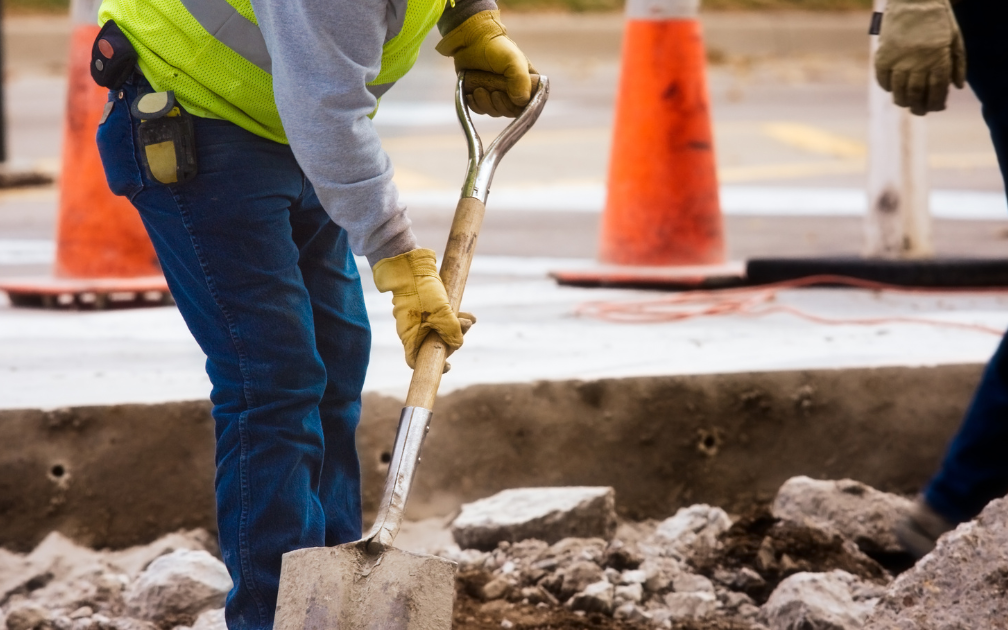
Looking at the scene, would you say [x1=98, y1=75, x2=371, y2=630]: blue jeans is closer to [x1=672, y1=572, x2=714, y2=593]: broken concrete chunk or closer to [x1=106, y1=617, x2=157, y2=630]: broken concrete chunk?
[x1=106, y1=617, x2=157, y2=630]: broken concrete chunk

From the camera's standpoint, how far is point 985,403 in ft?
8.44

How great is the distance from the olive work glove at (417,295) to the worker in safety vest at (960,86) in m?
1.09

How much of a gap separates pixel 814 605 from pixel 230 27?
1.51m

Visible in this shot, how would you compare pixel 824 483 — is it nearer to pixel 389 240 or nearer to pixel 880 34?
pixel 880 34

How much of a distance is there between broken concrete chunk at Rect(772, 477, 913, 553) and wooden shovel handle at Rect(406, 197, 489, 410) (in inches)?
46.6

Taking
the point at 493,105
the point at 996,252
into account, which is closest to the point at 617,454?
the point at 493,105

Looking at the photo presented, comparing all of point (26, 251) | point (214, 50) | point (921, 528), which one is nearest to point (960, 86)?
point (921, 528)

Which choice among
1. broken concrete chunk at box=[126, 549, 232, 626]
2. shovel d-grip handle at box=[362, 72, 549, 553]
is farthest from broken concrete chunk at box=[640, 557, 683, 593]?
broken concrete chunk at box=[126, 549, 232, 626]

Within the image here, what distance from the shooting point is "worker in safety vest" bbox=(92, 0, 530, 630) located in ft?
6.11

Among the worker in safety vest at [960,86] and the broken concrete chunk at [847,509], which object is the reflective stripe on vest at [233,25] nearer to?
the worker in safety vest at [960,86]

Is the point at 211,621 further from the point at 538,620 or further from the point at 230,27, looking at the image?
the point at 230,27

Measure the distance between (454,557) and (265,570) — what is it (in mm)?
843

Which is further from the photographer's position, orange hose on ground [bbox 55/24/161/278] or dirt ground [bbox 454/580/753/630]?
orange hose on ground [bbox 55/24/161/278]

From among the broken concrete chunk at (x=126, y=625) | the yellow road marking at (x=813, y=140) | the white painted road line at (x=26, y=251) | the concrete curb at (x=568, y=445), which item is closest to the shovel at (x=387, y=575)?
the broken concrete chunk at (x=126, y=625)
